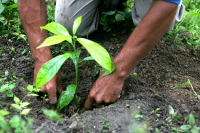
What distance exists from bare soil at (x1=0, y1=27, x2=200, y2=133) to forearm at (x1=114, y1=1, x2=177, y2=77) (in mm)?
284

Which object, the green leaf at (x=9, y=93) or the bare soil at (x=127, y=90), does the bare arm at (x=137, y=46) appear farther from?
the green leaf at (x=9, y=93)

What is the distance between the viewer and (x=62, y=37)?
1.23 meters

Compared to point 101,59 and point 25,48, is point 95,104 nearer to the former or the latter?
point 101,59

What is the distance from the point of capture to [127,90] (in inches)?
66.7

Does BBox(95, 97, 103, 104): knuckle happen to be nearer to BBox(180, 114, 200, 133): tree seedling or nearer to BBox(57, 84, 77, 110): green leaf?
BBox(57, 84, 77, 110): green leaf

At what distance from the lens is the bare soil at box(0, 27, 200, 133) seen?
1.25m

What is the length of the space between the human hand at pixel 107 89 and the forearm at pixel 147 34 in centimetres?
7

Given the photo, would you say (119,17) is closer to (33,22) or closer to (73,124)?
(33,22)

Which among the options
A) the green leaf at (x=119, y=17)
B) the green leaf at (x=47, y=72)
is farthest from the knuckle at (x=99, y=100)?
the green leaf at (x=119, y=17)

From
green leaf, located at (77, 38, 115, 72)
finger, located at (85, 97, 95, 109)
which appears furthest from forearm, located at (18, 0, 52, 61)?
green leaf, located at (77, 38, 115, 72)

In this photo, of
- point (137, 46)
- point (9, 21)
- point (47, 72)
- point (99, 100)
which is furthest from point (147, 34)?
point (9, 21)

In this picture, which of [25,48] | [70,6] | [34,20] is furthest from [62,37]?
[70,6]

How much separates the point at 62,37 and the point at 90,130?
1.98ft

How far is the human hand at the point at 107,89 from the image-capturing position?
60.9 inches
